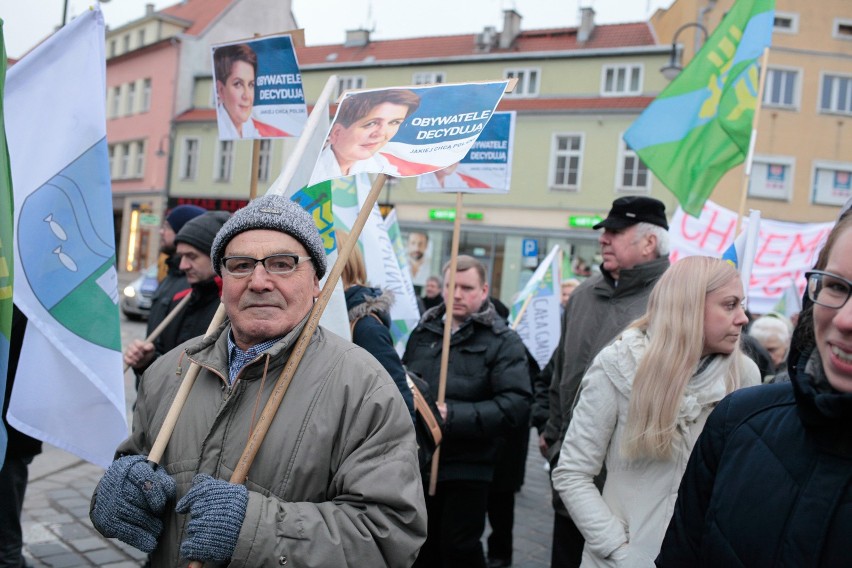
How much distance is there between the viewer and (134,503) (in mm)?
1926

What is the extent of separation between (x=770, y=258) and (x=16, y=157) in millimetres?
8997

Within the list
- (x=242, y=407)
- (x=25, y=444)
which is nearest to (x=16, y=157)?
(x=25, y=444)

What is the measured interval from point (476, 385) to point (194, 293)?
162 cm

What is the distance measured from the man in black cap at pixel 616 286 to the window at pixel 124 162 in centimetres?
3779

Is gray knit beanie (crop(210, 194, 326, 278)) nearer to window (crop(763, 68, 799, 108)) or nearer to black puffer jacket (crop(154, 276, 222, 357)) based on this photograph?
black puffer jacket (crop(154, 276, 222, 357))

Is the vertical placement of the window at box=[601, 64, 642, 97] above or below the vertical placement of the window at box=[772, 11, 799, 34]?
below

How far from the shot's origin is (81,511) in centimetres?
491

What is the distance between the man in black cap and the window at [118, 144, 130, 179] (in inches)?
1488

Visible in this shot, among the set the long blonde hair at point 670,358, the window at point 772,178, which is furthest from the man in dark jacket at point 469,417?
the window at point 772,178

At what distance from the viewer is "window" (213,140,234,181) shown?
33.7 meters

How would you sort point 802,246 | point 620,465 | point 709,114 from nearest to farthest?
point 620,465, point 709,114, point 802,246

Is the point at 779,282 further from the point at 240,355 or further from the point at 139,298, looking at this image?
the point at 139,298

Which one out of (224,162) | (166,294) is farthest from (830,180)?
(166,294)

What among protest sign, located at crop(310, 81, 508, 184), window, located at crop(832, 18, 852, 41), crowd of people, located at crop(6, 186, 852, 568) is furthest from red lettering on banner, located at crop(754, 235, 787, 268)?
window, located at crop(832, 18, 852, 41)
